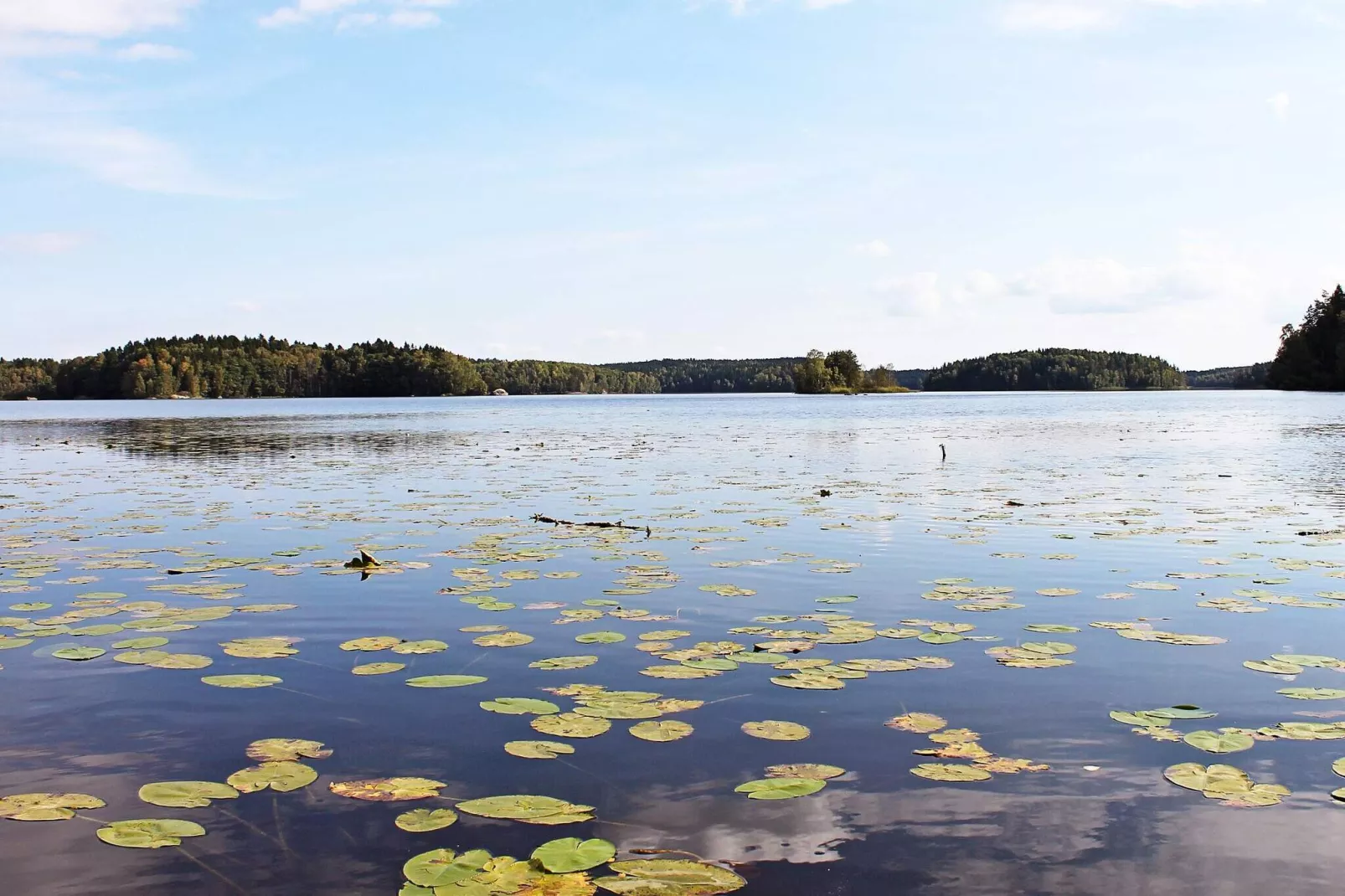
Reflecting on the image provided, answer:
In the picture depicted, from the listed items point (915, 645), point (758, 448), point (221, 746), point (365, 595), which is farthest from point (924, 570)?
point (758, 448)

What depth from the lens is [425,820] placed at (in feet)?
17.2

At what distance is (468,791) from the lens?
560 cm

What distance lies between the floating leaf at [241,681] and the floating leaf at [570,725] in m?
2.38

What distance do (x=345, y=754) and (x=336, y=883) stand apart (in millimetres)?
1615

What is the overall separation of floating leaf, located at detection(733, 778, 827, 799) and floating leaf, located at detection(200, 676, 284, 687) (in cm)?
400

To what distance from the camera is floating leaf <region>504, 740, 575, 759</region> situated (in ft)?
20.1

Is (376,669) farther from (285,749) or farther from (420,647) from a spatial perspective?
(285,749)

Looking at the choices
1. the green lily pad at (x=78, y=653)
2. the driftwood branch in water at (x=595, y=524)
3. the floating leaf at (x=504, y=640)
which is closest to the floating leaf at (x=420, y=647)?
the floating leaf at (x=504, y=640)

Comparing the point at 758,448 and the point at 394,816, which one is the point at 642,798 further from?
the point at 758,448

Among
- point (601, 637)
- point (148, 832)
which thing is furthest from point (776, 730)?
point (148, 832)

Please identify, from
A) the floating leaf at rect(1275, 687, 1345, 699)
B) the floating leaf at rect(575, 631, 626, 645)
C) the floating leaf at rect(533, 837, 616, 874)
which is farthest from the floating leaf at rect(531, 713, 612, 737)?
the floating leaf at rect(1275, 687, 1345, 699)

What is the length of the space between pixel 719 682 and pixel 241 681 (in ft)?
11.7

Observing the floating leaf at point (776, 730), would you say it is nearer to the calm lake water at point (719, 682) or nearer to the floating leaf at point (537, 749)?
the calm lake water at point (719, 682)

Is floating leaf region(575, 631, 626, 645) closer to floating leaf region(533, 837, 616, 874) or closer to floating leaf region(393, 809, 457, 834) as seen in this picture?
floating leaf region(393, 809, 457, 834)
